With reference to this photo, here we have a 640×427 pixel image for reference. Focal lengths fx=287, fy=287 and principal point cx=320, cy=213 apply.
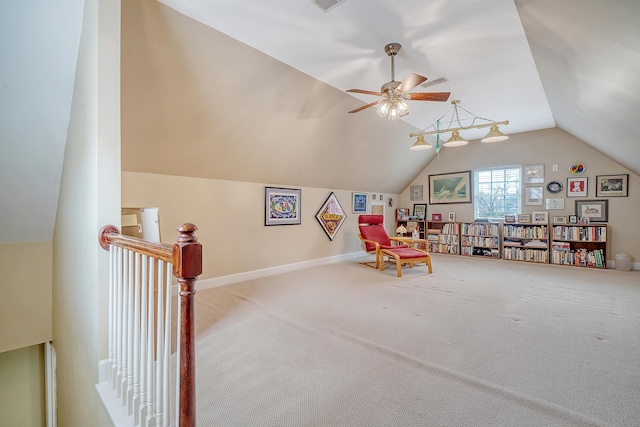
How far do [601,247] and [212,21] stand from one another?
7014mm

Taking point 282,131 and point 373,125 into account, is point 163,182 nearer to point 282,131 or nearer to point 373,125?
point 282,131

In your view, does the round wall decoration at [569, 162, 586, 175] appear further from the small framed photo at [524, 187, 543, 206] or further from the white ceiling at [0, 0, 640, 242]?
the white ceiling at [0, 0, 640, 242]

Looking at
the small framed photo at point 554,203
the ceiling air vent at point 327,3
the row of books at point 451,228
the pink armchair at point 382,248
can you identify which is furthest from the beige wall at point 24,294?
the small framed photo at point 554,203

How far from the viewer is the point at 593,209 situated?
528 cm

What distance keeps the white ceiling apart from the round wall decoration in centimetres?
202

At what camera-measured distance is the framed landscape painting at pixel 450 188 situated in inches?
262

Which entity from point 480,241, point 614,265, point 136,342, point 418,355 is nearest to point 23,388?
point 136,342

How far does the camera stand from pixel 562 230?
5.42m

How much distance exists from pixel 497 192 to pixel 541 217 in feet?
3.20

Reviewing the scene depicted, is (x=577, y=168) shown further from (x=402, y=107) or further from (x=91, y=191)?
(x=91, y=191)

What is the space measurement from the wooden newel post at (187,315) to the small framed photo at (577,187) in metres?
6.90

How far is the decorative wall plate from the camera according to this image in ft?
18.3

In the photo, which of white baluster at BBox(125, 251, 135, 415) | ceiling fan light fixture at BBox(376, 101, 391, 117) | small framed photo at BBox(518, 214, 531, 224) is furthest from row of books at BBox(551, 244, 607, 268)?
white baluster at BBox(125, 251, 135, 415)

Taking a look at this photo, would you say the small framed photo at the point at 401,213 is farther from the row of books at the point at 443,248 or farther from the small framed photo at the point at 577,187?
the small framed photo at the point at 577,187
